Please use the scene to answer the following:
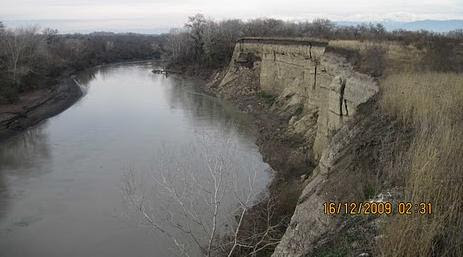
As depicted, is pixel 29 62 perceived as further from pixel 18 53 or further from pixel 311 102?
pixel 311 102

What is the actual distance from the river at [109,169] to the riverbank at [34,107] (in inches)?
39.2

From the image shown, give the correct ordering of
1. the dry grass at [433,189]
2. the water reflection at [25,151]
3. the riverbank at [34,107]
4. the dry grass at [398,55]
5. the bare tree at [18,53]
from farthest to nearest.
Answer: the bare tree at [18,53]
the riverbank at [34,107]
the water reflection at [25,151]
the dry grass at [398,55]
the dry grass at [433,189]

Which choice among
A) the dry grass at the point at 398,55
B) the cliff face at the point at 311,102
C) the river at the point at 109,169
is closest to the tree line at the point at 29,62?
the river at the point at 109,169

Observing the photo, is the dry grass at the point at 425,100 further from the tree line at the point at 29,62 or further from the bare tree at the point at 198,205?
the tree line at the point at 29,62

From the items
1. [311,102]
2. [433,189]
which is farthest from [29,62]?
[433,189]

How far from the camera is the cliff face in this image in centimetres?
746

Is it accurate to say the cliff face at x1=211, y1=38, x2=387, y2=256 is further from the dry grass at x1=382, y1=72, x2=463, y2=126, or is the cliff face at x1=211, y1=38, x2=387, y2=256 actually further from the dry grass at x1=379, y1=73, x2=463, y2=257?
the dry grass at x1=379, y1=73, x2=463, y2=257

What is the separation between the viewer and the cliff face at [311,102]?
7.46 m

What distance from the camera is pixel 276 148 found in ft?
68.5

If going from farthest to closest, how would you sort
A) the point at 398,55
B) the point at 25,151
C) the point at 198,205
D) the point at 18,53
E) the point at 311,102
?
1. the point at 18,53
2. the point at 311,102
3. the point at 25,151
4. the point at 398,55
5. the point at 198,205

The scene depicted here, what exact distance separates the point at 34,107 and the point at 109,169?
57.1 feet

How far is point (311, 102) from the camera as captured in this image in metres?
23.9

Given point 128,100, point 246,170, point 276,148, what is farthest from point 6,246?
point 128,100

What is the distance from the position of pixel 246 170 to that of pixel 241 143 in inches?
220
